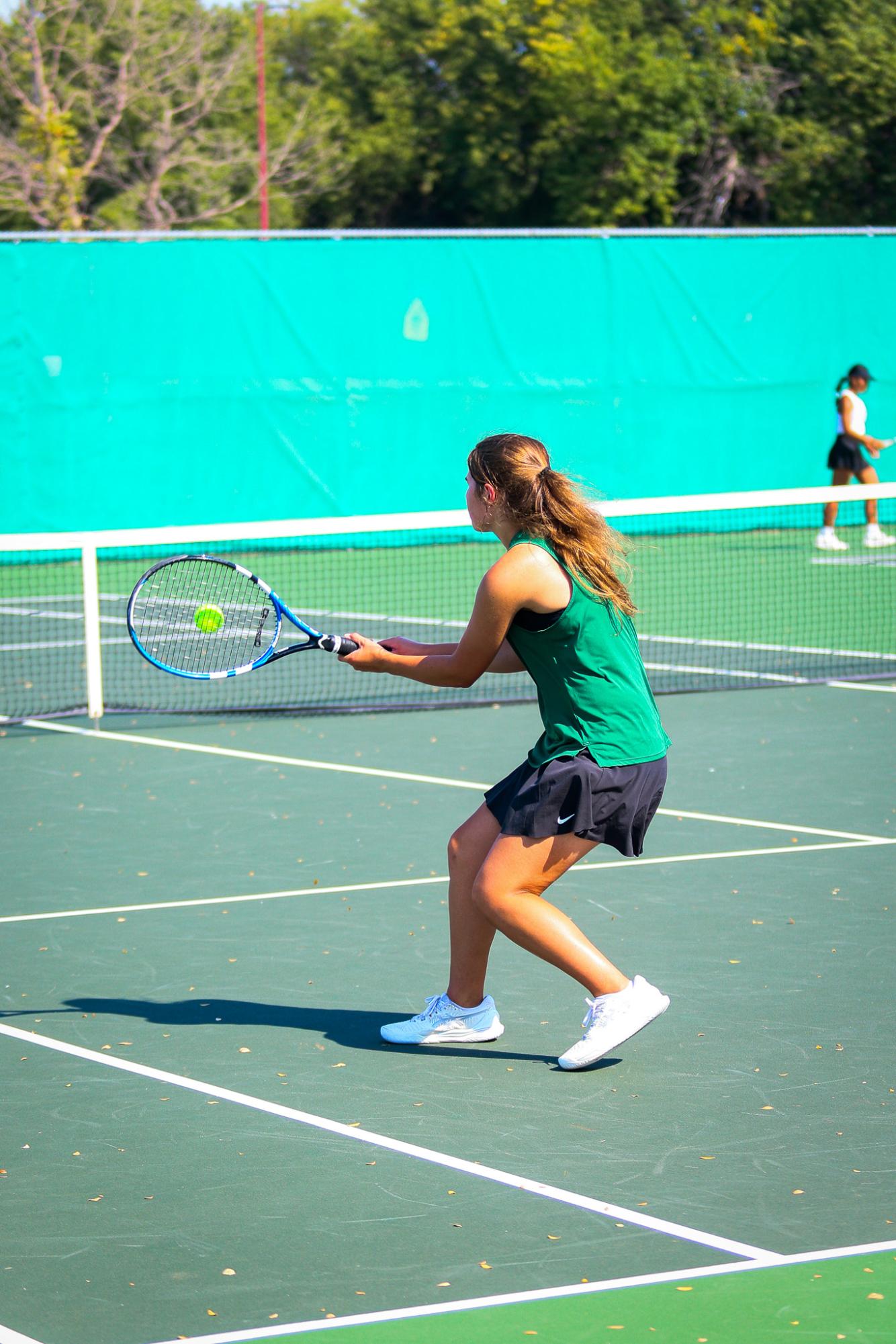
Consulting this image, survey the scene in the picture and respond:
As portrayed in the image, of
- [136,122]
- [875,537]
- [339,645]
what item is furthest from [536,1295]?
[136,122]

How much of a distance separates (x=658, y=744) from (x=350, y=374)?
1507 cm

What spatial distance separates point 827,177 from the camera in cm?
3981

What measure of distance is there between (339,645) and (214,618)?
886 mm

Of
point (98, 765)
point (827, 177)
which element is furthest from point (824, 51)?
point (98, 765)

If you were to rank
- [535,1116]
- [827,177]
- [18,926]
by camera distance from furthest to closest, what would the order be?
[827,177] → [18,926] → [535,1116]

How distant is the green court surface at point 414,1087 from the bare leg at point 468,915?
19cm

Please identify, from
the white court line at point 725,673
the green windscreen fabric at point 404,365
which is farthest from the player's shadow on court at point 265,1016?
the green windscreen fabric at point 404,365

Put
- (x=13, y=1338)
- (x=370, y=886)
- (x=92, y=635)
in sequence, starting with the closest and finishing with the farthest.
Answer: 1. (x=13, y=1338)
2. (x=370, y=886)
3. (x=92, y=635)

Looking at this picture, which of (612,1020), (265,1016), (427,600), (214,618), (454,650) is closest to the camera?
(612,1020)

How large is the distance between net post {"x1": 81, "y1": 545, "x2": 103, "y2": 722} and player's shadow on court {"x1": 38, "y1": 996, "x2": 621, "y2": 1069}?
4994 millimetres

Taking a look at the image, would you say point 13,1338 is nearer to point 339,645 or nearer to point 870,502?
point 339,645

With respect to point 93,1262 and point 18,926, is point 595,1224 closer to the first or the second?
point 93,1262

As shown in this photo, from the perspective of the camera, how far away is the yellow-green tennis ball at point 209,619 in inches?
221

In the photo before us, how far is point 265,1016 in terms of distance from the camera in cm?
548
